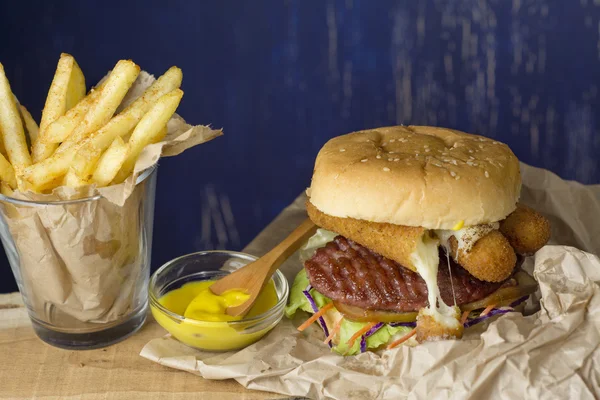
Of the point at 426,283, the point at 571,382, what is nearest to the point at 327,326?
the point at 426,283

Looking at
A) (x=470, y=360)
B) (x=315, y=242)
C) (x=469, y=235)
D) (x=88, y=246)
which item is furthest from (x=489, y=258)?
(x=88, y=246)

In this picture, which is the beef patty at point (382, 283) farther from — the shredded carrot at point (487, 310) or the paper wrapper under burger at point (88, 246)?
the paper wrapper under burger at point (88, 246)

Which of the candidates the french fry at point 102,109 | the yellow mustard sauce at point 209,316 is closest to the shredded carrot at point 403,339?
the yellow mustard sauce at point 209,316

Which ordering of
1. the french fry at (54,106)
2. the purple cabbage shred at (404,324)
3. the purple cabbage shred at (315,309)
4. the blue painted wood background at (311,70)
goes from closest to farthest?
the french fry at (54,106)
the purple cabbage shred at (404,324)
the purple cabbage shred at (315,309)
the blue painted wood background at (311,70)

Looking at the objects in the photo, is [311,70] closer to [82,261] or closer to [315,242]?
[315,242]

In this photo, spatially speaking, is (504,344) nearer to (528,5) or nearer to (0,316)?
(0,316)

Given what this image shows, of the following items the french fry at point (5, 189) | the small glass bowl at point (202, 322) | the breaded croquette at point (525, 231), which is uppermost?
the french fry at point (5, 189)

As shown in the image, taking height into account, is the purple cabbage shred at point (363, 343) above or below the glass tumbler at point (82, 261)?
below
